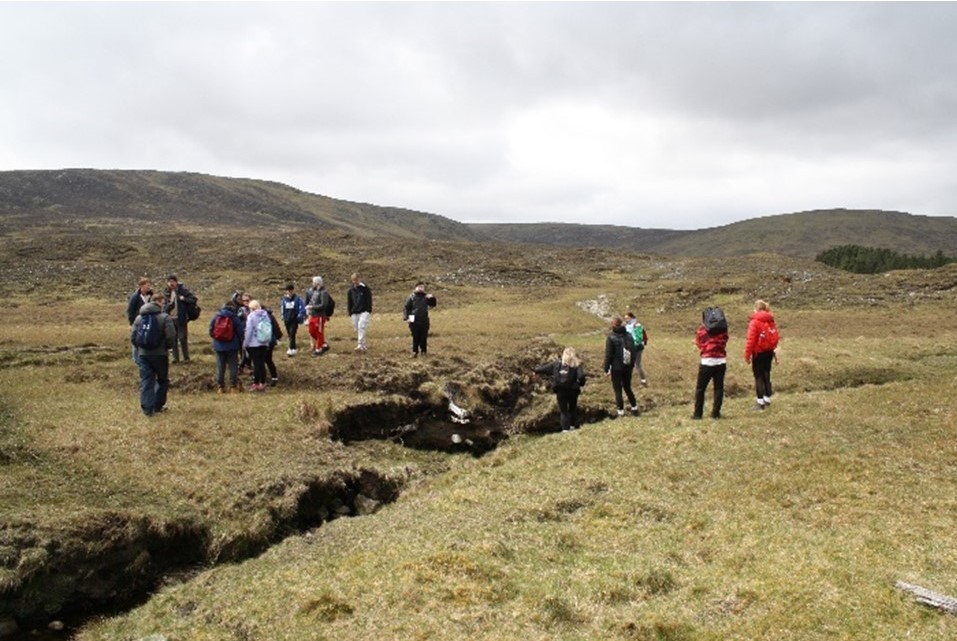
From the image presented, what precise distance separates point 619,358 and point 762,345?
4803 millimetres

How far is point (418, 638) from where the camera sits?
993cm

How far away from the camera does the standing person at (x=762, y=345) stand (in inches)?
834

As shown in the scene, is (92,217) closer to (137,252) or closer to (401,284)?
(137,252)

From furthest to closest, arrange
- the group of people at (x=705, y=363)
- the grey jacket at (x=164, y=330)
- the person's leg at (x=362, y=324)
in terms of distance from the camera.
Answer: the person's leg at (x=362, y=324)
the grey jacket at (x=164, y=330)
the group of people at (x=705, y=363)

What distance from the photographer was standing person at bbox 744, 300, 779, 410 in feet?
69.5

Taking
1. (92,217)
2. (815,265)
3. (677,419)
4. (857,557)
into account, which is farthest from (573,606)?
(92,217)

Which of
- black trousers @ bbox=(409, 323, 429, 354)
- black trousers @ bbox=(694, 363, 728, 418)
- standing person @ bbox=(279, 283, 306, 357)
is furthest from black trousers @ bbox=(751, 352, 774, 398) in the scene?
standing person @ bbox=(279, 283, 306, 357)

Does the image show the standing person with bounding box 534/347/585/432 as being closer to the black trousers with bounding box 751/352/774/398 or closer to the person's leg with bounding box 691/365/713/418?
the person's leg with bounding box 691/365/713/418

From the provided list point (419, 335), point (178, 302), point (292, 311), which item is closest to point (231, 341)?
point (178, 302)

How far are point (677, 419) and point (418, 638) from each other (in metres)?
14.7

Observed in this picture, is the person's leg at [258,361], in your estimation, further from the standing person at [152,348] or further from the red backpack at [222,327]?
the standing person at [152,348]

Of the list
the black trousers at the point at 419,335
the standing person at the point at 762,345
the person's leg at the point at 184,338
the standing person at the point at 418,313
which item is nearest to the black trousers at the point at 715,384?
the standing person at the point at 762,345

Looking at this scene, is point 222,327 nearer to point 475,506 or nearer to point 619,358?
point 475,506

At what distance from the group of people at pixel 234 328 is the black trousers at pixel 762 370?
598 inches
